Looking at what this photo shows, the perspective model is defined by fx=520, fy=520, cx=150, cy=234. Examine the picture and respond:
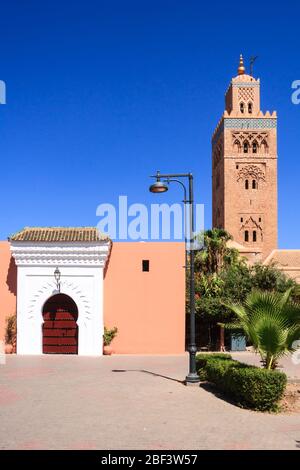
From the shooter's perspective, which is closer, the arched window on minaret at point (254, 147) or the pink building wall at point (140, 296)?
the pink building wall at point (140, 296)

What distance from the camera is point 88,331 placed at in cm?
2022

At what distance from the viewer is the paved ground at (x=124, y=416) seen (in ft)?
25.4

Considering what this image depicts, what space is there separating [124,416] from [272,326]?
3.56 m

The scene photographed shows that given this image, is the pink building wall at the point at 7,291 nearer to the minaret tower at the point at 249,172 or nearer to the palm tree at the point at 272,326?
the palm tree at the point at 272,326

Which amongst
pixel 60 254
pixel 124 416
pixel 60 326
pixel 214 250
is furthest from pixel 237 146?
pixel 124 416

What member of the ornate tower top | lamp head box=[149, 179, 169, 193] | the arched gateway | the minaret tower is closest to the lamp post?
lamp head box=[149, 179, 169, 193]

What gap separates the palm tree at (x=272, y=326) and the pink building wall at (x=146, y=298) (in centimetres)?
990

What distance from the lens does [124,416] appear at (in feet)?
31.0

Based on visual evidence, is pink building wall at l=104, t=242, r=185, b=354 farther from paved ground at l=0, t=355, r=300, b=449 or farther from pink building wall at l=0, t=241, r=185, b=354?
paved ground at l=0, t=355, r=300, b=449

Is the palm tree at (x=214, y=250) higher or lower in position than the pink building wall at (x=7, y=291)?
higher

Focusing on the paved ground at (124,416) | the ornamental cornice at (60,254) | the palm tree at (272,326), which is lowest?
the paved ground at (124,416)

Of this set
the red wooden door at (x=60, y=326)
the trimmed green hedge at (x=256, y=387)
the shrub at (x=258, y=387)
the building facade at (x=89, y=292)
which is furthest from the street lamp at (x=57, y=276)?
the shrub at (x=258, y=387)

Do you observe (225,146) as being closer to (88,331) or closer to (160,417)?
(88,331)

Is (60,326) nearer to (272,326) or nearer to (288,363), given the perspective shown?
(288,363)
